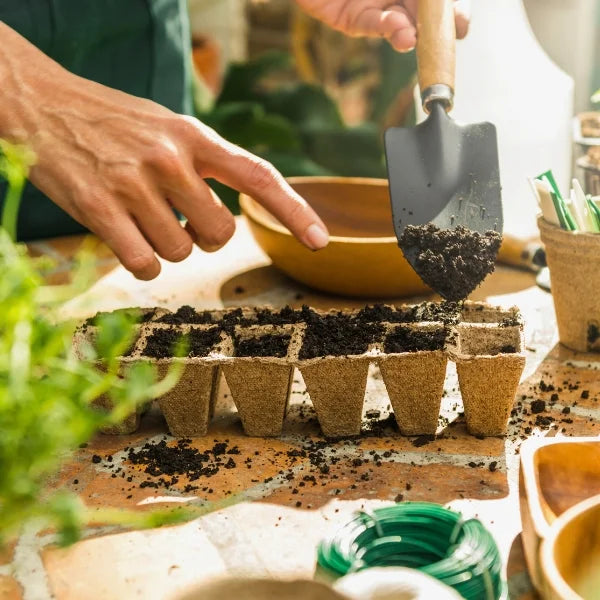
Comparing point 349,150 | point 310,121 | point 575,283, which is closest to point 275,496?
point 575,283

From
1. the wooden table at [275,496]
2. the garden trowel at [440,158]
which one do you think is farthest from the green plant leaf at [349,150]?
the wooden table at [275,496]

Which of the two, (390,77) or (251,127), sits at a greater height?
(390,77)

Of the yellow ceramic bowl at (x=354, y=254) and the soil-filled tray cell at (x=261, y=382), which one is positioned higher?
the yellow ceramic bowl at (x=354, y=254)

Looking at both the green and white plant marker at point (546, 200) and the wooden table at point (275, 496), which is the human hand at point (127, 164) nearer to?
the wooden table at point (275, 496)

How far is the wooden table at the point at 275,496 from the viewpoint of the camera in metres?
0.90

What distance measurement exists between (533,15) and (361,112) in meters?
1.81

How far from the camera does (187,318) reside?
4.22 feet

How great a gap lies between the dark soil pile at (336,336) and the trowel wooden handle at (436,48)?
440 millimetres

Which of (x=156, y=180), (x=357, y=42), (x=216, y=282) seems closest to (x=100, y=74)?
(x=216, y=282)

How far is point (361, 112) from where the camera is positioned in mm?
4672

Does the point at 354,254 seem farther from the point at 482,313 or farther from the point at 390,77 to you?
the point at 390,77

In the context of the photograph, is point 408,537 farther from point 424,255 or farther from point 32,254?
point 32,254

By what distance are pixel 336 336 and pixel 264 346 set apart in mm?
100

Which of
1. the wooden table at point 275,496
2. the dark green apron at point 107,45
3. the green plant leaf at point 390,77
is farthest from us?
the green plant leaf at point 390,77
